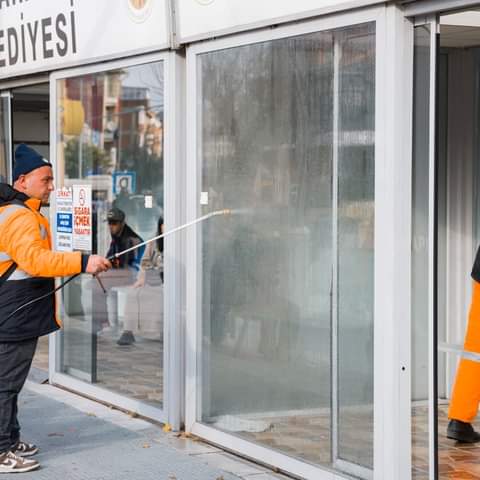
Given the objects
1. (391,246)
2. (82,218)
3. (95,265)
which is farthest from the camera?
(82,218)

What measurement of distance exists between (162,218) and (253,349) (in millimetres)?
1464

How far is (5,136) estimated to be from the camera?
10742mm

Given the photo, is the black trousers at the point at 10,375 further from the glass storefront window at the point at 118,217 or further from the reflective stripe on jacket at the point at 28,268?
the glass storefront window at the point at 118,217

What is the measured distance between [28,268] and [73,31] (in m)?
3.08

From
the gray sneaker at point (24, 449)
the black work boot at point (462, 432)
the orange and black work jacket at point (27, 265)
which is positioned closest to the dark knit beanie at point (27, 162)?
the orange and black work jacket at point (27, 265)

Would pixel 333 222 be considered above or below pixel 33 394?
above

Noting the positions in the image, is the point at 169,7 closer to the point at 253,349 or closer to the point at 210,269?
the point at 210,269

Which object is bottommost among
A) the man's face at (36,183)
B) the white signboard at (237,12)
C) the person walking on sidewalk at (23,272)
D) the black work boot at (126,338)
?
the black work boot at (126,338)

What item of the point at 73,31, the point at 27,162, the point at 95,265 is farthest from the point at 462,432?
the point at 73,31

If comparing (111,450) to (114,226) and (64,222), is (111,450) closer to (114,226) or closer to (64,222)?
(114,226)

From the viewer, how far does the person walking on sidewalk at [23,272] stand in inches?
253

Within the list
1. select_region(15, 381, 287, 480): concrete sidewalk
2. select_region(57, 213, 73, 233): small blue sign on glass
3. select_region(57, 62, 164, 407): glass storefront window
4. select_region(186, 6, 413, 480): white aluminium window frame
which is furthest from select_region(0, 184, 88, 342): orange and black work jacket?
select_region(57, 213, 73, 233): small blue sign on glass

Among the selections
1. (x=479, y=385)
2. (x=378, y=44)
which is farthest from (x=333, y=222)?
(x=479, y=385)

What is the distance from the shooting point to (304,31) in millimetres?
6430
